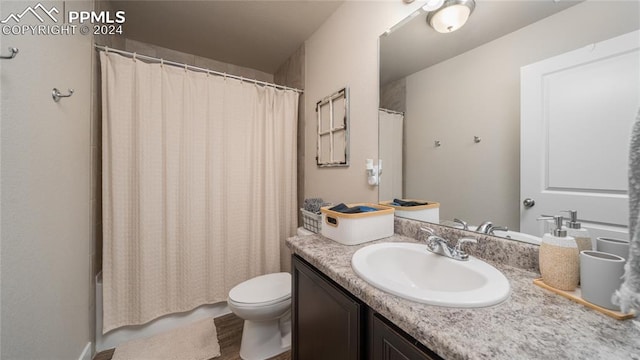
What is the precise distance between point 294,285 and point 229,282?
3.55ft

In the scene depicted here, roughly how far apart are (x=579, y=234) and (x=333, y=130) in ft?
4.33

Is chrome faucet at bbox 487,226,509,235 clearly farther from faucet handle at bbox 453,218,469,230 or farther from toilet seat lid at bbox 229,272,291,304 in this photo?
toilet seat lid at bbox 229,272,291,304

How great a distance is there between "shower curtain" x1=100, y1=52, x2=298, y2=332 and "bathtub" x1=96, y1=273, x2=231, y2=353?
62 millimetres

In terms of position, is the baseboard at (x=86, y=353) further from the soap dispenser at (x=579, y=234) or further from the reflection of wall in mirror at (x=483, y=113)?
the soap dispenser at (x=579, y=234)

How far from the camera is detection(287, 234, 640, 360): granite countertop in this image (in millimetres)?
384

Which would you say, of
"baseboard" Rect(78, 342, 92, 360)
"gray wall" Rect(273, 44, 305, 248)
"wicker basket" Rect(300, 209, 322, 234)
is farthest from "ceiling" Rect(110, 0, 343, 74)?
"baseboard" Rect(78, 342, 92, 360)

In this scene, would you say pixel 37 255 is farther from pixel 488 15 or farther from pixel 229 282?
pixel 488 15

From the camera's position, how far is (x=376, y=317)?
0.59 meters

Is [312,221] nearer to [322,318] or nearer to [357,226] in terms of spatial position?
[357,226]

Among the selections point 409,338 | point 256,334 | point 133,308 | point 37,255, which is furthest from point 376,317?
point 133,308

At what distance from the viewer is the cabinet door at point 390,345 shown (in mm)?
475

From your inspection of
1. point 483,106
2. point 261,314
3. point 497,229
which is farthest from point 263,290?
point 483,106

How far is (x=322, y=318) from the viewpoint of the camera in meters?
0.81

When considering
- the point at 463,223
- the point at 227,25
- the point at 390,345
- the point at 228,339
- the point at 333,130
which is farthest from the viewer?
the point at 227,25
